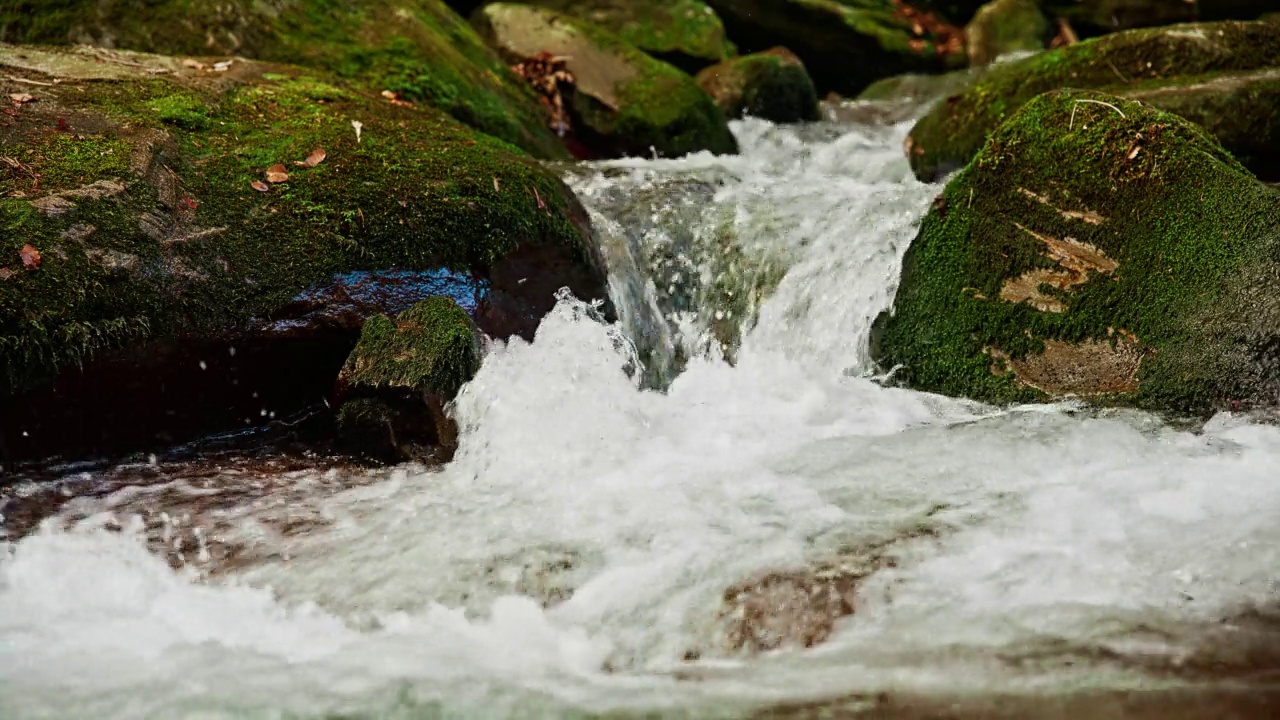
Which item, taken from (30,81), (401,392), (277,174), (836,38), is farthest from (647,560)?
(836,38)

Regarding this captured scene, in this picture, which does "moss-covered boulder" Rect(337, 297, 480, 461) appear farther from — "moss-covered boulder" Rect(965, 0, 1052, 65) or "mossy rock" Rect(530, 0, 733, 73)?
"moss-covered boulder" Rect(965, 0, 1052, 65)

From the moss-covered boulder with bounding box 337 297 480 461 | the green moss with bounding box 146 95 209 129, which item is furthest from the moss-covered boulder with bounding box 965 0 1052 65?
the moss-covered boulder with bounding box 337 297 480 461

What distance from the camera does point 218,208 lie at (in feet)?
14.6

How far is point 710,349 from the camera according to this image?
5.79 metres

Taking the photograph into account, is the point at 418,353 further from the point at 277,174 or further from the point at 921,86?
the point at 921,86

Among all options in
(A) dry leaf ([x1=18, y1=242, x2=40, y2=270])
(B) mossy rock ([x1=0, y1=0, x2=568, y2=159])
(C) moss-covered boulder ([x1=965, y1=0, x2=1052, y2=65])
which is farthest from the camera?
(C) moss-covered boulder ([x1=965, y1=0, x2=1052, y2=65])

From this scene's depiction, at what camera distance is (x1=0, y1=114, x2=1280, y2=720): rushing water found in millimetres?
2404

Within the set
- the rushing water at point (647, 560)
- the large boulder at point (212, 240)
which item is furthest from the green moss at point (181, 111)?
the rushing water at point (647, 560)

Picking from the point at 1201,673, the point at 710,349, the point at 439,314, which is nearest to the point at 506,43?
the point at 710,349

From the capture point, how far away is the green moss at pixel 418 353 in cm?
418

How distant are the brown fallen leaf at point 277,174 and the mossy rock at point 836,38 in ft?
37.7

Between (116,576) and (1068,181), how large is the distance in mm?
4612

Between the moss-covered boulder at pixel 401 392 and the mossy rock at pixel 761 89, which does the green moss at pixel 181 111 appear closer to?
the moss-covered boulder at pixel 401 392

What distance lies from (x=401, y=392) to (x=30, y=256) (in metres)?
1.58
